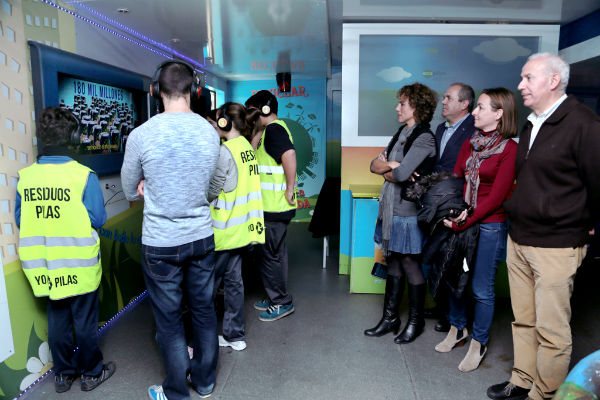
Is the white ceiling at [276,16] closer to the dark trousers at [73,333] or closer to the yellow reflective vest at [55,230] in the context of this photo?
the yellow reflective vest at [55,230]

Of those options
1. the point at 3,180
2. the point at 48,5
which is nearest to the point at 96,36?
the point at 48,5

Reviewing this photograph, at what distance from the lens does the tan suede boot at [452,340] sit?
2.66 meters

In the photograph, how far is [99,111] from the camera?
2.89 metres

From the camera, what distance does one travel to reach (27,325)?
2.17m

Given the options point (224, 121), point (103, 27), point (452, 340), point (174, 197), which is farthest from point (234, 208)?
point (103, 27)

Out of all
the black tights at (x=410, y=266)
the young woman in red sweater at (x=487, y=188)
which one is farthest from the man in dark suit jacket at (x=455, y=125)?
the black tights at (x=410, y=266)

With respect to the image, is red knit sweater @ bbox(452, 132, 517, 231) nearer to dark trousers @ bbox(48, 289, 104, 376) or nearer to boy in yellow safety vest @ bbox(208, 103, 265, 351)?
boy in yellow safety vest @ bbox(208, 103, 265, 351)

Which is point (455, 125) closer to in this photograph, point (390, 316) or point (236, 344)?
point (390, 316)

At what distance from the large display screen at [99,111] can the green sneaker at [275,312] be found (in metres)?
1.70

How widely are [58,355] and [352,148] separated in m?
2.94

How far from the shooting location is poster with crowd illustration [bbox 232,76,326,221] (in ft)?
22.0

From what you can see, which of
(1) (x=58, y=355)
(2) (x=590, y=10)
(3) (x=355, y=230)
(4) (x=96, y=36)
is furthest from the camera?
(3) (x=355, y=230)

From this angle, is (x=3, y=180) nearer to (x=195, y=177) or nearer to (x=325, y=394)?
(x=195, y=177)

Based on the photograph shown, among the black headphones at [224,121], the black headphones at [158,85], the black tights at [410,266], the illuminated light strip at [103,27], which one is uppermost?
the illuminated light strip at [103,27]
